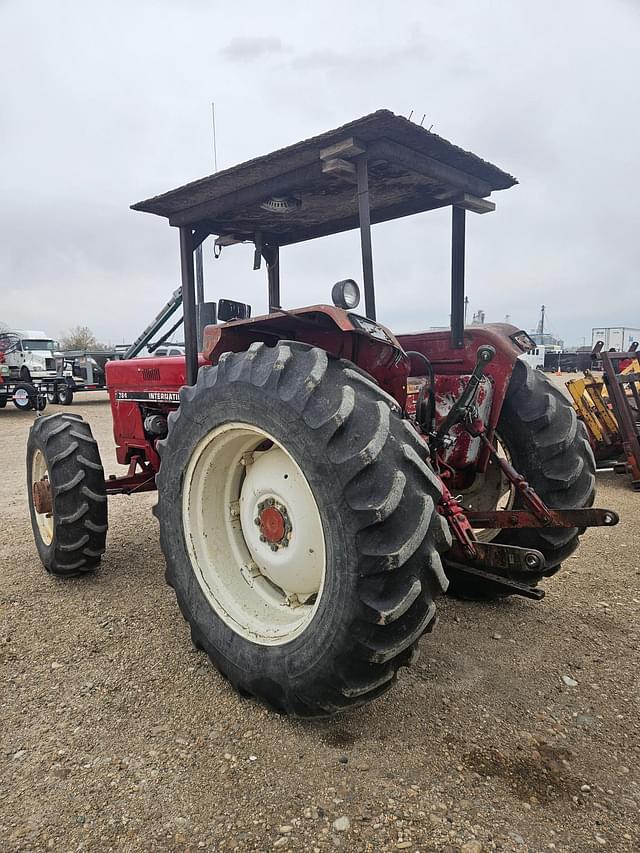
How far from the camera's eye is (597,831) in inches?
68.6

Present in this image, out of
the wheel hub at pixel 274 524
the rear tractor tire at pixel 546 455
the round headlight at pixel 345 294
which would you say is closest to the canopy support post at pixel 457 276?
the rear tractor tire at pixel 546 455

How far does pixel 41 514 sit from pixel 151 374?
1207 millimetres

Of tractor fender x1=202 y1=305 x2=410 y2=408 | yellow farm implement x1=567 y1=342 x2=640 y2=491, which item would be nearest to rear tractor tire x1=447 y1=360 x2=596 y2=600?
tractor fender x1=202 y1=305 x2=410 y2=408

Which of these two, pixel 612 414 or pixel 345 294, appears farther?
pixel 612 414

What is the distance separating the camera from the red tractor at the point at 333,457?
1865mm

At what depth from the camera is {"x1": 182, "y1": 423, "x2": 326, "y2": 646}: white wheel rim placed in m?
2.31

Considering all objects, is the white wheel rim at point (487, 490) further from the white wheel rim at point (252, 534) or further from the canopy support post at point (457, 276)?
the white wheel rim at point (252, 534)

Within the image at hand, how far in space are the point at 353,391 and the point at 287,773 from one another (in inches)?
51.2

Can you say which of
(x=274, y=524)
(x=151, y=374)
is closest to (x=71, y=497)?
(x=151, y=374)

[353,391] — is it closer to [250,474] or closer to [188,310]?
[250,474]

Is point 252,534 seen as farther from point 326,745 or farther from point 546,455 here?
point 546,455

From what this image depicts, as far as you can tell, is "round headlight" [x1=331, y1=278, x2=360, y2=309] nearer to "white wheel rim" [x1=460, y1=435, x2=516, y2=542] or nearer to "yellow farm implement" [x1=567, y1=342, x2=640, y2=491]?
"white wheel rim" [x1=460, y1=435, x2=516, y2=542]

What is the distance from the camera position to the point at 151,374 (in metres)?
4.06

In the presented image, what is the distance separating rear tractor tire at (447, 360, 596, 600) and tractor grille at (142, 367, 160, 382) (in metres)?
2.28
